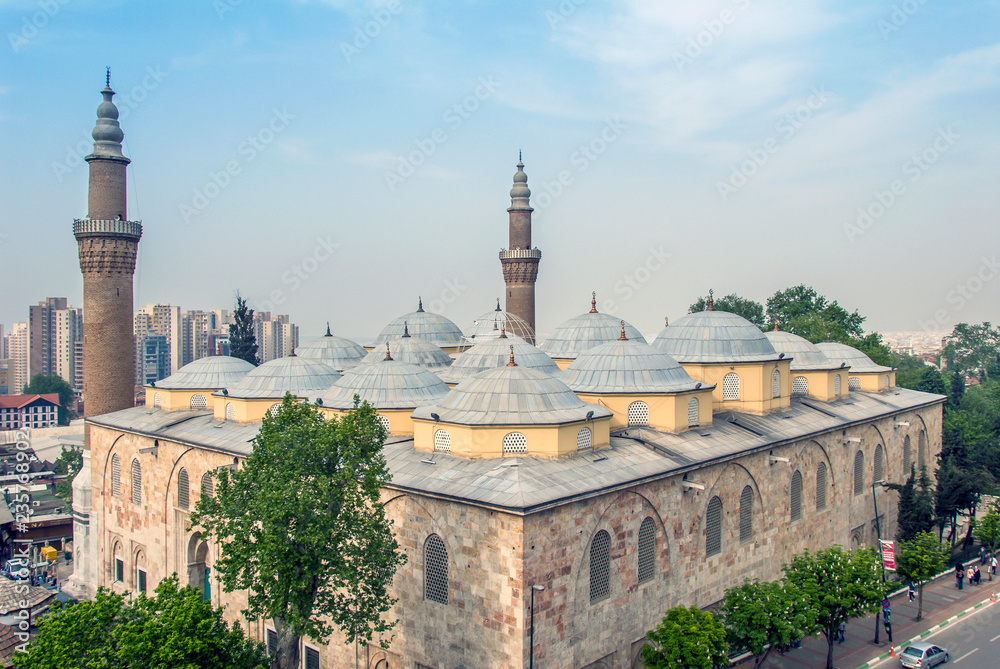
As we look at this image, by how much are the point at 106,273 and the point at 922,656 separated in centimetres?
3037

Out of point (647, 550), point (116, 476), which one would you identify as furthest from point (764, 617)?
→ point (116, 476)

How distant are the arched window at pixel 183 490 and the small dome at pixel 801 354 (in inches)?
826

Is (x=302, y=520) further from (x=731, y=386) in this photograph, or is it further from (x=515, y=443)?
(x=731, y=386)

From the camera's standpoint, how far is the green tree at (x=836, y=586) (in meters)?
19.1

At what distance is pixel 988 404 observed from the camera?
5647 centimetres

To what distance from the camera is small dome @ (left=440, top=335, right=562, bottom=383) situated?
26.2m

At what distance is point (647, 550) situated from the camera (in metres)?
18.2

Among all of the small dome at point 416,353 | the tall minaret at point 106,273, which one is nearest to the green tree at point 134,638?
the small dome at point 416,353

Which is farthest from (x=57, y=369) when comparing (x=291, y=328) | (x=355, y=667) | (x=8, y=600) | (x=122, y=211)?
(x=355, y=667)

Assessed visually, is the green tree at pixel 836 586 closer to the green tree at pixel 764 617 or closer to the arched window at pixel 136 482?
the green tree at pixel 764 617

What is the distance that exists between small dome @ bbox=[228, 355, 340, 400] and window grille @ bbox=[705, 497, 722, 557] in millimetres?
12900

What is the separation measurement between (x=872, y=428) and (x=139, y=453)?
2581 centimetres

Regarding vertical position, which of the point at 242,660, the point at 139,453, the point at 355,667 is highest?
the point at 139,453

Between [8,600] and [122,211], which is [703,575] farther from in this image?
[122,211]
